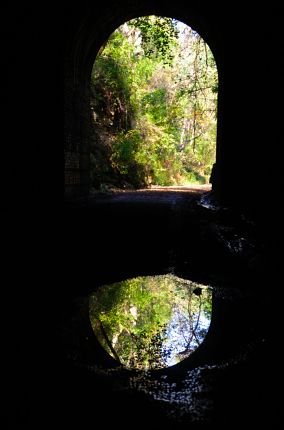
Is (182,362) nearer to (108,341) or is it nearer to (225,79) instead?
(108,341)

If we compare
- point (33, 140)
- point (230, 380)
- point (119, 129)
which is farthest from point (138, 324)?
point (119, 129)

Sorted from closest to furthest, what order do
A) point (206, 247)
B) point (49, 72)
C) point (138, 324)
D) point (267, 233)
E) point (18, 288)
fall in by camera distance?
point (138, 324), point (18, 288), point (267, 233), point (206, 247), point (49, 72)

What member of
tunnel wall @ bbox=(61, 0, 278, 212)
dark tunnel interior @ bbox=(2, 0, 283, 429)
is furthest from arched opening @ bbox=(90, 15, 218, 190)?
dark tunnel interior @ bbox=(2, 0, 283, 429)

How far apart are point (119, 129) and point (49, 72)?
9075mm

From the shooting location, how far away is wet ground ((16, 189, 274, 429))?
203 centimetres

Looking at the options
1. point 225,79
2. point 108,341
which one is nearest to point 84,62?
point 225,79

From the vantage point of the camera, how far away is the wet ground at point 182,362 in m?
2.03

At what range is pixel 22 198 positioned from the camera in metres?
5.26

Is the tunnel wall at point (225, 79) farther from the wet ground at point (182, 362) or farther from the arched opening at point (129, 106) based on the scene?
the arched opening at point (129, 106)

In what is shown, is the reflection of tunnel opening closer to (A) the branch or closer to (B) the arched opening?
(A) the branch

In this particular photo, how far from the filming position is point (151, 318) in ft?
11.4

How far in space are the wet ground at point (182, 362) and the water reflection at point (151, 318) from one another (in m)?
0.10

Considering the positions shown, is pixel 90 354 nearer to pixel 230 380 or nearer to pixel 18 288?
pixel 230 380

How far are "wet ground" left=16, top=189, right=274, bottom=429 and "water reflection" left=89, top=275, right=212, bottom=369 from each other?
10cm
